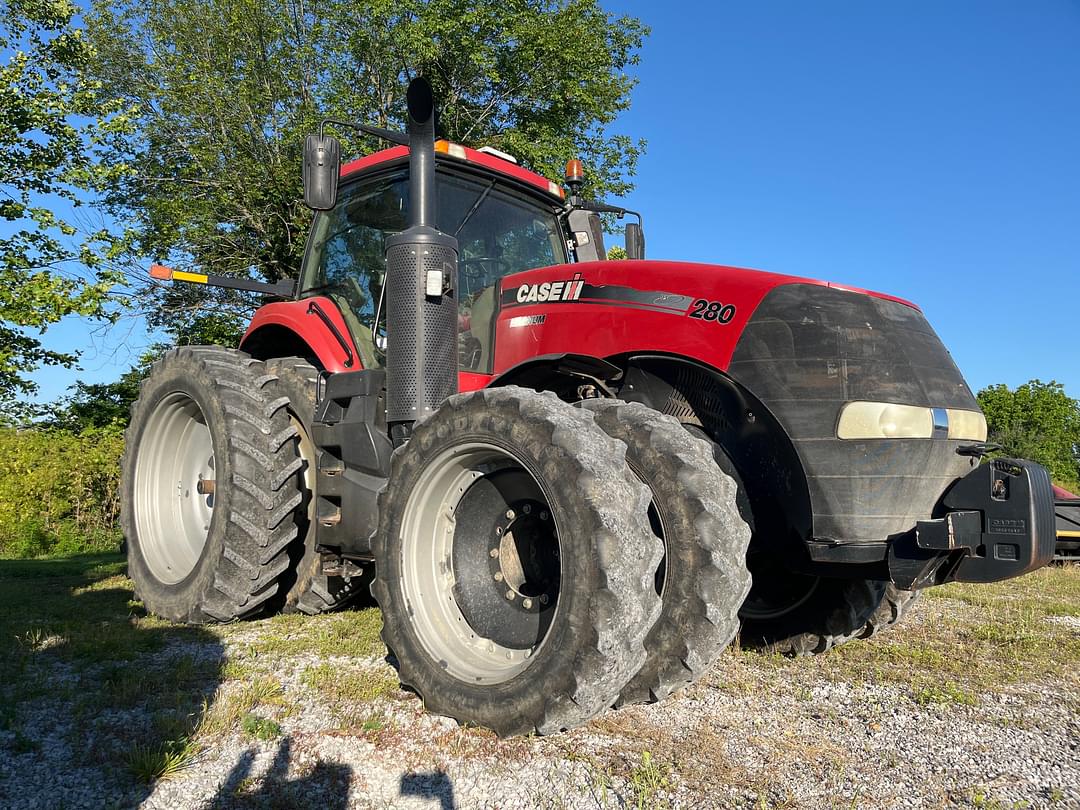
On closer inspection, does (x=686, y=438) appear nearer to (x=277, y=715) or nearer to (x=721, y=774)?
(x=721, y=774)

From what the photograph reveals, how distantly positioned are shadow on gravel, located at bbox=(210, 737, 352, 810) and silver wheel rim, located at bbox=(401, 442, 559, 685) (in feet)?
1.96

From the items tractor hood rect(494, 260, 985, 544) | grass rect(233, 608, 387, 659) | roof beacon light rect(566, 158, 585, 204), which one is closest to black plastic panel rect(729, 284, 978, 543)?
tractor hood rect(494, 260, 985, 544)

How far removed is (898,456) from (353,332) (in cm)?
284

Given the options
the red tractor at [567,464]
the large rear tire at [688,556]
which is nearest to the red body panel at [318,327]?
the red tractor at [567,464]

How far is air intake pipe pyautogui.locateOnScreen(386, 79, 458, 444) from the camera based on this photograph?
3.40m

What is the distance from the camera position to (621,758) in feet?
7.93

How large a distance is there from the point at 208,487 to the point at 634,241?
3.03m

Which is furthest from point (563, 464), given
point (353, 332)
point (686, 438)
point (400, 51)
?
point (400, 51)

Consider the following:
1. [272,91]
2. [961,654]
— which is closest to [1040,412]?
[272,91]

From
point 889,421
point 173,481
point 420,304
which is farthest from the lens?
point 173,481

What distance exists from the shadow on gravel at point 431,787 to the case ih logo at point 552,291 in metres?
2.07

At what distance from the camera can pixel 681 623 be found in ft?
8.35

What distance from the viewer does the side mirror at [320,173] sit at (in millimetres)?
3832

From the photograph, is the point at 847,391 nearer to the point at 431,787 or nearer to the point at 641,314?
the point at 641,314
